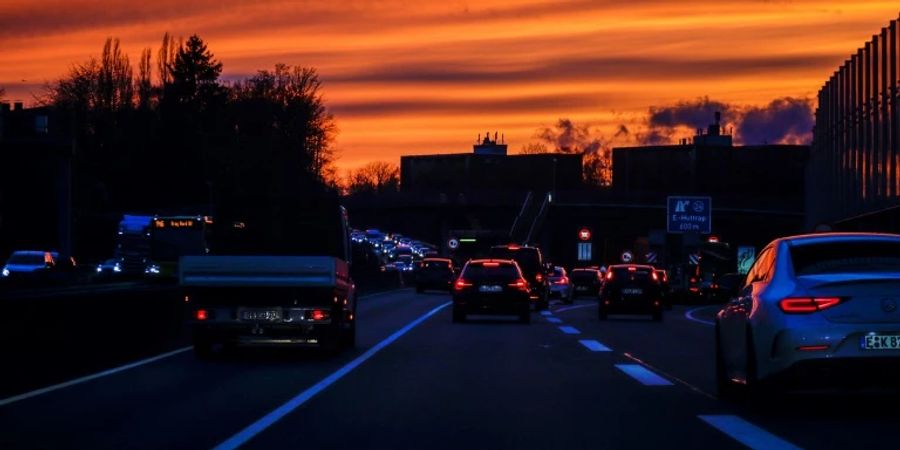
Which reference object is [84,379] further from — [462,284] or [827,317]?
[462,284]

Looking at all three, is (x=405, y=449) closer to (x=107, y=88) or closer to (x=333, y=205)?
(x=333, y=205)

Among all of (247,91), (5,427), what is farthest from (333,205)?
(247,91)

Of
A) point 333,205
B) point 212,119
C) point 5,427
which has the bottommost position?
point 5,427

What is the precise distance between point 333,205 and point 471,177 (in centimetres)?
13110

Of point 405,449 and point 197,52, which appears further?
point 197,52

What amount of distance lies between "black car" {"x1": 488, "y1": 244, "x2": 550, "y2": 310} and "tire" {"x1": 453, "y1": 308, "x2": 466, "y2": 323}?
11.4 m

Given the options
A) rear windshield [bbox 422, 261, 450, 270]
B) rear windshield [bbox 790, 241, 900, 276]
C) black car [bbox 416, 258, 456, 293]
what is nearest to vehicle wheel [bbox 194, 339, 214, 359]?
rear windshield [bbox 790, 241, 900, 276]

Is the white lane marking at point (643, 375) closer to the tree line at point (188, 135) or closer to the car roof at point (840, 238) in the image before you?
the car roof at point (840, 238)

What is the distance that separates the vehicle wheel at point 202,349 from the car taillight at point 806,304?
11.1 metres

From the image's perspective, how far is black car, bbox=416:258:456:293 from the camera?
70.2 meters

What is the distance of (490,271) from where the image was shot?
3600cm

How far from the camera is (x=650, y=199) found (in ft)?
355

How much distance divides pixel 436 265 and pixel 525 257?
71.3ft

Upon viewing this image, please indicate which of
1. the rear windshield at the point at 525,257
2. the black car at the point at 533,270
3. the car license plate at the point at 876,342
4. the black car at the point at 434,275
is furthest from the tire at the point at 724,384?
the black car at the point at 434,275
